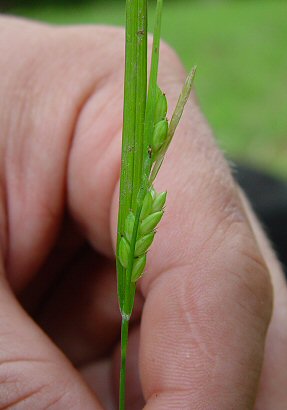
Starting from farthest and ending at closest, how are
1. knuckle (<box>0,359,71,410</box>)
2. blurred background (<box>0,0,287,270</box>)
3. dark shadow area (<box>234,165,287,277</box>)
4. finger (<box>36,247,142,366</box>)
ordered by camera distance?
blurred background (<box>0,0,287,270</box>) → dark shadow area (<box>234,165,287,277</box>) → finger (<box>36,247,142,366</box>) → knuckle (<box>0,359,71,410</box>)

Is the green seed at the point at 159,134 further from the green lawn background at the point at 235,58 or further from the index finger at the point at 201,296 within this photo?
the green lawn background at the point at 235,58

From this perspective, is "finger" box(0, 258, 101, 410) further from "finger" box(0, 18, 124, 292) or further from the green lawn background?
the green lawn background

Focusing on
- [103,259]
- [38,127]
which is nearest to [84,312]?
[103,259]

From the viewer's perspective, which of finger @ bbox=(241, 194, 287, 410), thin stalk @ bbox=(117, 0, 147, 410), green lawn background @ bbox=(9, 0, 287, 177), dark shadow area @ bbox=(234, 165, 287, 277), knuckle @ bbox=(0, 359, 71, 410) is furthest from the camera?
green lawn background @ bbox=(9, 0, 287, 177)

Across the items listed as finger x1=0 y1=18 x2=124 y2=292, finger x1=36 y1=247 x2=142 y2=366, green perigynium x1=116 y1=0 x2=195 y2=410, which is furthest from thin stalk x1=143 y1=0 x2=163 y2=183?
finger x1=36 y1=247 x2=142 y2=366

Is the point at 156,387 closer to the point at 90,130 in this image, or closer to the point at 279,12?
the point at 90,130

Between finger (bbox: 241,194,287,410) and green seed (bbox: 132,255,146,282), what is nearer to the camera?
green seed (bbox: 132,255,146,282)
